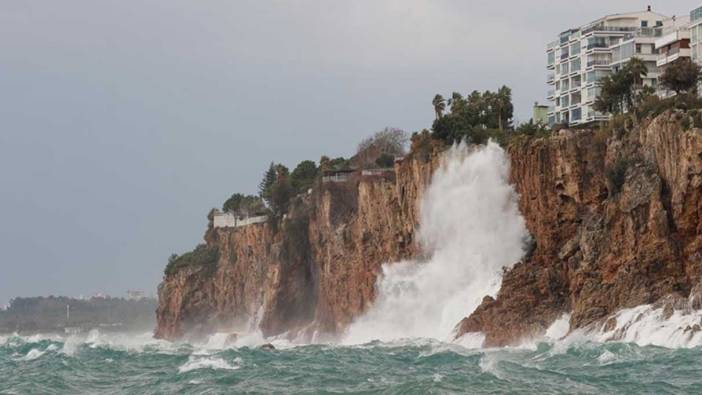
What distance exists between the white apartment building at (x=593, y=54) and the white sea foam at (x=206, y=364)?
3601 centimetres

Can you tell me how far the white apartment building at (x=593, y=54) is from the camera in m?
88.2

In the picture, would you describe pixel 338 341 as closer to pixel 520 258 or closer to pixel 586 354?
pixel 520 258

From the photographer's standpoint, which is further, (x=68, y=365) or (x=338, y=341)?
(x=338, y=341)

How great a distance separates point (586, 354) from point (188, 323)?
70.5 meters

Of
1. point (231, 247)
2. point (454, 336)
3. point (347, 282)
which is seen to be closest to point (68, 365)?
point (454, 336)

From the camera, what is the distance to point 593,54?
92125 mm

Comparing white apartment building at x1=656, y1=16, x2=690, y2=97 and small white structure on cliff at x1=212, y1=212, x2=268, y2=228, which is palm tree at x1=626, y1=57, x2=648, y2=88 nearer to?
white apartment building at x1=656, y1=16, x2=690, y2=97

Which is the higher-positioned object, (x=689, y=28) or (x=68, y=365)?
(x=689, y=28)

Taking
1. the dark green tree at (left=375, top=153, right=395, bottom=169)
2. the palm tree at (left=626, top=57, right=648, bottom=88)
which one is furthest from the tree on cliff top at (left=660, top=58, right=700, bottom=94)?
the dark green tree at (left=375, top=153, right=395, bottom=169)

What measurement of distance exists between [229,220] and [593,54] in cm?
4123

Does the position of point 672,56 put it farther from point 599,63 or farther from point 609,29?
point 609,29

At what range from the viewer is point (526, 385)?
4209 cm

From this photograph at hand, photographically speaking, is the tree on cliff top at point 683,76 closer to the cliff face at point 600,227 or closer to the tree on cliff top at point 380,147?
the cliff face at point 600,227

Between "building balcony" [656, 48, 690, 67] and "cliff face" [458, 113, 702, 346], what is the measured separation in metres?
13.1
